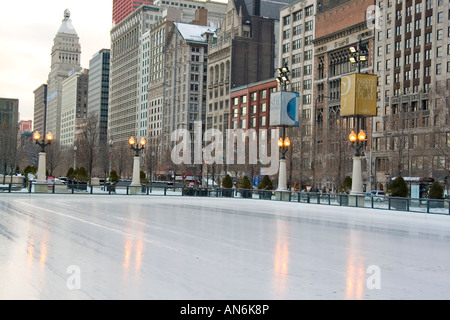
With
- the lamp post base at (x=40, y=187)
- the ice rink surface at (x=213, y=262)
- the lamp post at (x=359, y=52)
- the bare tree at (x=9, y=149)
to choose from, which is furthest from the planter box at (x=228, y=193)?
the bare tree at (x=9, y=149)

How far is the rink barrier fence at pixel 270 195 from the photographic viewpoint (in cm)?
3203

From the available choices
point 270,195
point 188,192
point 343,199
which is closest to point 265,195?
point 270,195

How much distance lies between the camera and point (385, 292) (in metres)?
9.55

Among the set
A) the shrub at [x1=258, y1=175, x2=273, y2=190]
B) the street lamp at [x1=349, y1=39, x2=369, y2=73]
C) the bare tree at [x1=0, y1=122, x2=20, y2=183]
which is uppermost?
the street lamp at [x1=349, y1=39, x2=369, y2=73]

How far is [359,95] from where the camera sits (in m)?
37.6

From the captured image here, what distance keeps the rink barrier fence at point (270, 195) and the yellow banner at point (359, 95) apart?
18.7 ft

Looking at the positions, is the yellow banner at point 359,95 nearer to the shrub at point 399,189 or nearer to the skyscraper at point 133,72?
the shrub at point 399,189

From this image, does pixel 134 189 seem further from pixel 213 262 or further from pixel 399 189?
pixel 213 262

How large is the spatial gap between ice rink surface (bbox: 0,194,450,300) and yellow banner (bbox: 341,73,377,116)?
666 inches

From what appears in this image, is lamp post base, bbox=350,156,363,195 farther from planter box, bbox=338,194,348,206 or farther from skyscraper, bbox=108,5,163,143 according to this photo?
skyscraper, bbox=108,5,163,143

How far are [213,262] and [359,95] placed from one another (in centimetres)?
2762

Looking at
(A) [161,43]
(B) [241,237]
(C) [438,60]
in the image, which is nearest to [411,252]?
(B) [241,237]

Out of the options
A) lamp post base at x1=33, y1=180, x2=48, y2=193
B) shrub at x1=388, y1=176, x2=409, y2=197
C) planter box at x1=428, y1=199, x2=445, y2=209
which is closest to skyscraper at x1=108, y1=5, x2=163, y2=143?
lamp post base at x1=33, y1=180, x2=48, y2=193

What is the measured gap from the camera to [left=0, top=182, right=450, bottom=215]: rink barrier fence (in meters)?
32.0
